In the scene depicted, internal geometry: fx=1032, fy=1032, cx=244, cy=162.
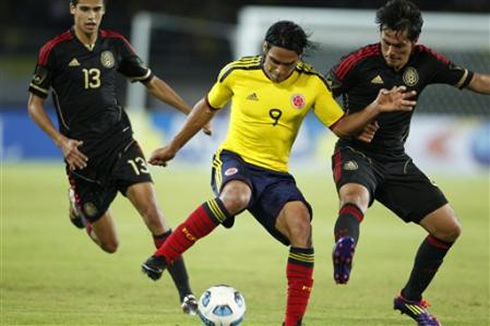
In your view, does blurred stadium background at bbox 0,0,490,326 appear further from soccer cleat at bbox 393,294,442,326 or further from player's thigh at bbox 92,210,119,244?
player's thigh at bbox 92,210,119,244

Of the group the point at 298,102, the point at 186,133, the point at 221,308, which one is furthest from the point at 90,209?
the point at 221,308

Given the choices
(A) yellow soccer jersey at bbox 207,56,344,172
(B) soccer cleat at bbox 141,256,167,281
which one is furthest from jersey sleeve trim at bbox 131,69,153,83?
(B) soccer cleat at bbox 141,256,167,281

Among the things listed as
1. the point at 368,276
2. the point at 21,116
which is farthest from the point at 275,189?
the point at 21,116

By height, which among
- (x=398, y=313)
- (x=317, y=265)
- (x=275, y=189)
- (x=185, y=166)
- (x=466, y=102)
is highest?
(x=275, y=189)

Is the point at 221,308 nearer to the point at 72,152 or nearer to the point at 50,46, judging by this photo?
the point at 72,152

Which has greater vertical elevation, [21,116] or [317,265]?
[317,265]

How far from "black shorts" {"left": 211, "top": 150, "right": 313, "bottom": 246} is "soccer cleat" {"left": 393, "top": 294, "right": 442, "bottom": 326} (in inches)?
47.9

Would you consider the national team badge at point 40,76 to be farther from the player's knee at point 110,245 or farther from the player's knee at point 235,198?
the player's knee at point 235,198

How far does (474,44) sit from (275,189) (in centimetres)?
1562

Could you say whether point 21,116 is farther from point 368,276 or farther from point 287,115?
point 287,115

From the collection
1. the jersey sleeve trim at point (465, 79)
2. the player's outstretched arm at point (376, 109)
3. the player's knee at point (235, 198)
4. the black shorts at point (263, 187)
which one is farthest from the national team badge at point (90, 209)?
the jersey sleeve trim at point (465, 79)

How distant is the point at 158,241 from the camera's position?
8.69 metres

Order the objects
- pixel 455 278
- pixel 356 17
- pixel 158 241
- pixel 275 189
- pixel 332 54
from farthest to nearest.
→ 1. pixel 332 54
2. pixel 356 17
3. pixel 455 278
4. pixel 158 241
5. pixel 275 189

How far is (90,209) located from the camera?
9.45 metres
